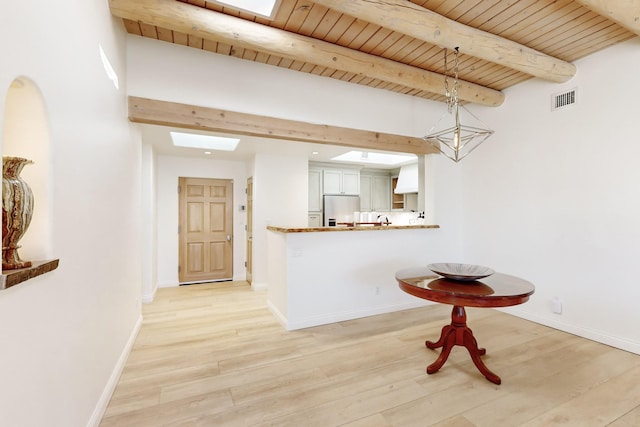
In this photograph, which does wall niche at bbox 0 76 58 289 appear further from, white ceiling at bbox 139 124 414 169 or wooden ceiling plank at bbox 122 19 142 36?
white ceiling at bbox 139 124 414 169

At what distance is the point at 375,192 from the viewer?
23.5 feet

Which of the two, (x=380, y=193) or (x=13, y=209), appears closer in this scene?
(x=13, y=209)

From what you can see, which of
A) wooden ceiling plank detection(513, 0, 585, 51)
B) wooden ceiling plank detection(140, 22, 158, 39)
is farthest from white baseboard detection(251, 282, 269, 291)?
wooden ceiling plank detection(513, 0, 585, 51)

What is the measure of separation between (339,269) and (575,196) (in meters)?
2.60

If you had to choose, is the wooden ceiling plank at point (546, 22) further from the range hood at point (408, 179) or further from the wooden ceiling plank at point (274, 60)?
the range hood at point (408, 179)

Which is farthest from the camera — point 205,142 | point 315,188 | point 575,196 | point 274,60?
point 315,188

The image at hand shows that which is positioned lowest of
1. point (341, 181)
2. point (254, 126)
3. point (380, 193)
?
point (380, 193)

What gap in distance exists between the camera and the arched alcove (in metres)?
1.16

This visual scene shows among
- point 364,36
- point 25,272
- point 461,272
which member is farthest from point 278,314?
point 364,36

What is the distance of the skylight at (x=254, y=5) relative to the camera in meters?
2.04

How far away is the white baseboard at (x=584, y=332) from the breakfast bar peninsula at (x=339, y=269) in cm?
119

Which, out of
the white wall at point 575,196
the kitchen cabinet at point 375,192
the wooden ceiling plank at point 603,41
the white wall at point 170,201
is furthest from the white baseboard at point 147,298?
the wooden ceiling plank at point 603,41

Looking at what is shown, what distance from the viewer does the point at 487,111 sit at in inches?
153

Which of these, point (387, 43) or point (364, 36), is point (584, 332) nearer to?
point (387, 43)
